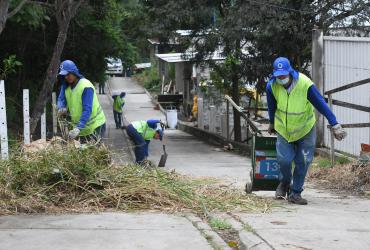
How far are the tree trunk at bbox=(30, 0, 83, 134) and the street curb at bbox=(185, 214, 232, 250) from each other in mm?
8006

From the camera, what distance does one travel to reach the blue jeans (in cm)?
677

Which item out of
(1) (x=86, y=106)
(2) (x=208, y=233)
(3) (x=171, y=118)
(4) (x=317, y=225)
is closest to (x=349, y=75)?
(1) (x=86, y=106)

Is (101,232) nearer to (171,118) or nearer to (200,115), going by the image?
(200,115)

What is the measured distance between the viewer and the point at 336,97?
11445 mm

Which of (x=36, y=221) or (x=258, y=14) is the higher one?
(x=258, y=14)

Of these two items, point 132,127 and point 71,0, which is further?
point 71,0

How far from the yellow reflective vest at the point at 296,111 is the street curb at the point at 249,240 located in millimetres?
1646

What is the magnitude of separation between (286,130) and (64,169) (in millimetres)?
2338

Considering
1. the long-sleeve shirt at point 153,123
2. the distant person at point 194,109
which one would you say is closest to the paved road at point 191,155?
the long-sleeve shirt at point 153,123

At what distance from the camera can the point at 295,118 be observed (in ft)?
22.0

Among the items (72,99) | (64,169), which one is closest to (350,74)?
(72,99)

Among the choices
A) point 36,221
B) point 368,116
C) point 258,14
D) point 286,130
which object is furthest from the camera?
point 258,14

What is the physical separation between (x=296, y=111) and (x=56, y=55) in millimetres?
7826

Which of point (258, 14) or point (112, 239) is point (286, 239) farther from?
point (258, 14)
